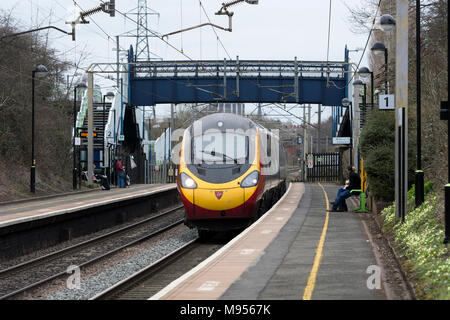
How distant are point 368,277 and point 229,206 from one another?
25.6 ft

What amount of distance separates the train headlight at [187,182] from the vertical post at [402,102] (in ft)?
16.7

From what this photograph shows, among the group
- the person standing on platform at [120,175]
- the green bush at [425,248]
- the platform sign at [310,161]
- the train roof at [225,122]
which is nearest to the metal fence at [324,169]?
the platform sign at [310,161]

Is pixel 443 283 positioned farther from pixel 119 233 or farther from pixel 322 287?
pixel 119 233

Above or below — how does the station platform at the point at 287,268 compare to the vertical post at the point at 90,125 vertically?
below

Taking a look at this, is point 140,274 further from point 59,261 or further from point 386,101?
point 386,101

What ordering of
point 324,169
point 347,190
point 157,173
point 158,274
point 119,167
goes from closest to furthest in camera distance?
point 158,274 → point 347,190 → point 119,167 → point 324,169 → point 157,173

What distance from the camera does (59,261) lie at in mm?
16172

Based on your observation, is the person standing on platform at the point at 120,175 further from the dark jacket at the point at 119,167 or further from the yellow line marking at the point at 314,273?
the yellow line marking at the point at 314,273

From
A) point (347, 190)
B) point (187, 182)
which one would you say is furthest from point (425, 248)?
point (347, 190)

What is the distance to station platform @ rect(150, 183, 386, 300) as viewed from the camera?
8969 mm

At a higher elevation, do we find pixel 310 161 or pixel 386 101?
pixel 386 101

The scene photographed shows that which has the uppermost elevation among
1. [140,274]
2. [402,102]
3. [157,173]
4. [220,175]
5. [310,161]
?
[402,102]

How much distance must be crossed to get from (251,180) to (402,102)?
4.25 meters

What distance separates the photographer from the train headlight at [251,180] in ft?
59.1
